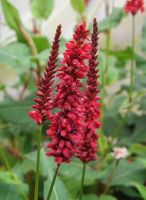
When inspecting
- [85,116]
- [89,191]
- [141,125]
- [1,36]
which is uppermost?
[1,36]

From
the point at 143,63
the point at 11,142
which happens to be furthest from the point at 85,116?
the point at 11,142

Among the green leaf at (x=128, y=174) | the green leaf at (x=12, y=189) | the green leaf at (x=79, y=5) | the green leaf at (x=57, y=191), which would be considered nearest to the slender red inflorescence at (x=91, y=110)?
the green leaf at (x=57, y=191)

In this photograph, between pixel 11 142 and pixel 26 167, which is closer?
pixel 26 167

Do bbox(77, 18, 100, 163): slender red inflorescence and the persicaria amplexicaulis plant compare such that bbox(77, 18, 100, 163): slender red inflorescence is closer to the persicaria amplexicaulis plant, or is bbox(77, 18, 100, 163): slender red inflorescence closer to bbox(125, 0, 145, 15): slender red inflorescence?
the persicaria amplexicaulis plant

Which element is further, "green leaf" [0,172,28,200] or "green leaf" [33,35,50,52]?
"green leaf" [33,35,50,52]

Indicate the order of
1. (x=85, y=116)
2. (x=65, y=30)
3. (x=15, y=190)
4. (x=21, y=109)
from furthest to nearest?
(x=65, y=30), (x=21, y=109), (x=15, y=190), (x=85, y=116)

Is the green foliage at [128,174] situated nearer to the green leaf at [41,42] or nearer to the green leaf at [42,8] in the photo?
the green leaf at [41,42]

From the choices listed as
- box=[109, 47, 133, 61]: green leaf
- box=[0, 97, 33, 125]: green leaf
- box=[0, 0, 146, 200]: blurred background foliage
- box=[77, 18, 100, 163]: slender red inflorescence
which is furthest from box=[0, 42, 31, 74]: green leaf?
box=[77, 18, 100, 163]: slender red inflorescence

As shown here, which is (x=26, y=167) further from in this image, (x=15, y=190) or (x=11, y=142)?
(x=11, y=142)

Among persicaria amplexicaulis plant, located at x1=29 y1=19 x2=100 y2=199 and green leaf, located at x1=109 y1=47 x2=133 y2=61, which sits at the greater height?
green leaf, located at x1=109 y1=47 x2=133 y2=61
